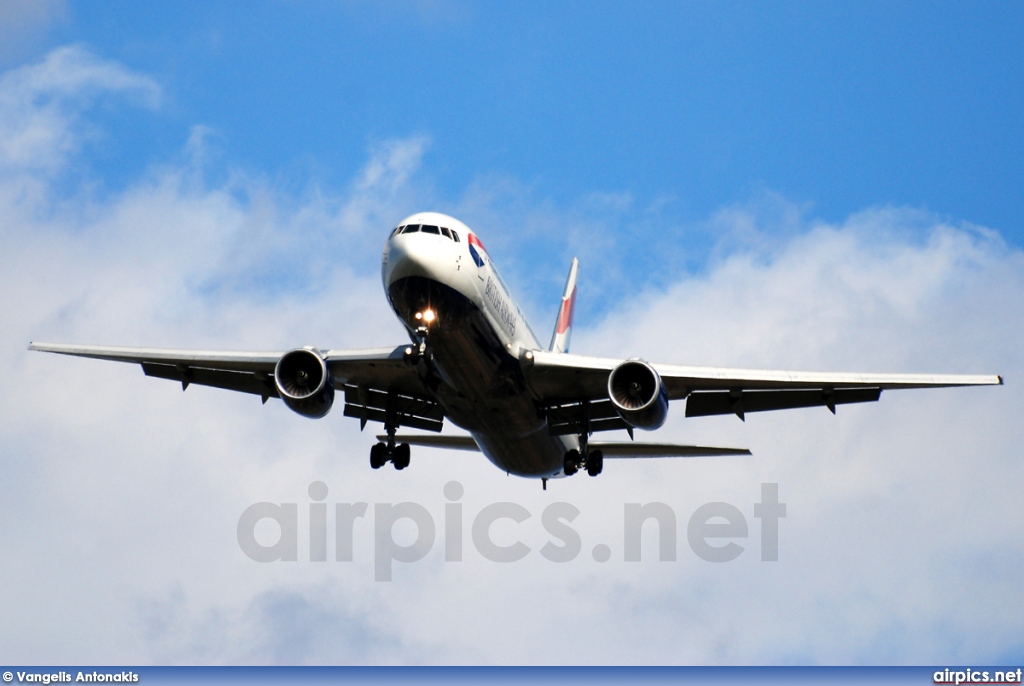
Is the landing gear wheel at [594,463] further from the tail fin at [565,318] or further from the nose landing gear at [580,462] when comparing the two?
the tail fin at [565,318]

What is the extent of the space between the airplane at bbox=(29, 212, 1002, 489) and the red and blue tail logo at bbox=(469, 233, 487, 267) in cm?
5

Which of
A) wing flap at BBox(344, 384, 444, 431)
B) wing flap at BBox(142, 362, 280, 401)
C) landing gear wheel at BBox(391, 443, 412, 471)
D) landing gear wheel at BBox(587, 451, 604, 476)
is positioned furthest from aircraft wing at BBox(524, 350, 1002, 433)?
wing flap at BBox(142, 362, 280, 401)

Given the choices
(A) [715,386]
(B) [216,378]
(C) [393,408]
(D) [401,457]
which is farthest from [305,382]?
→ (A) [715,386]

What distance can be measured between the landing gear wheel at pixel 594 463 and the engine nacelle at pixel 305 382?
8024 mm

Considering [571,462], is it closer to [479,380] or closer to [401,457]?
[401,457]

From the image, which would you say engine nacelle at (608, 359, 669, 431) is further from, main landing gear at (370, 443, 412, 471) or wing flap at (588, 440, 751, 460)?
main landing gear at (370, 443, 412, 471)

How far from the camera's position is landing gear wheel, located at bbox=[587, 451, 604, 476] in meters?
34.9

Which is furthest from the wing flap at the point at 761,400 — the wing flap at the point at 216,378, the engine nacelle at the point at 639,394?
the wing flap at the point at 216,378

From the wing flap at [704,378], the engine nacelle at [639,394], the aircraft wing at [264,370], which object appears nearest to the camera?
the engine nacelle at [639,394]

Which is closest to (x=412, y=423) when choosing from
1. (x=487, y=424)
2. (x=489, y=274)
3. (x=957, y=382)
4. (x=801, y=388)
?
(x=487, y=424)

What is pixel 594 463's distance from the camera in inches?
1378

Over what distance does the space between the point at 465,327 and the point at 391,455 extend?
7.67 metres

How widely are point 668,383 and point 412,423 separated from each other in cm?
790

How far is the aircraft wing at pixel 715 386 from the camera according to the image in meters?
30.7
